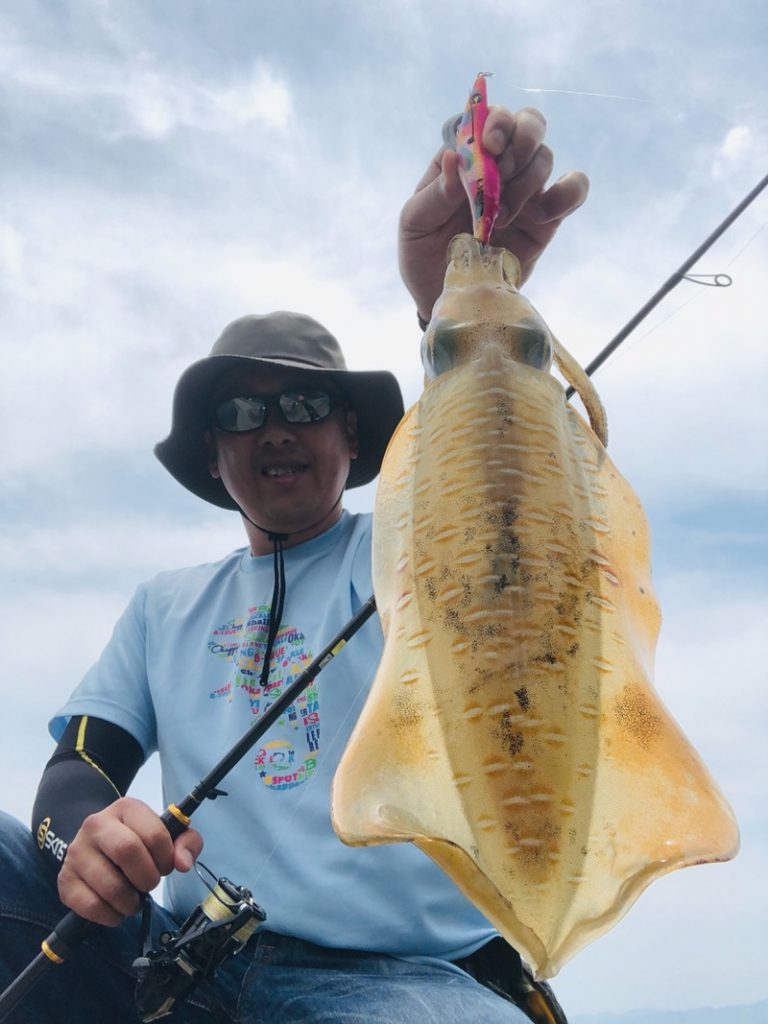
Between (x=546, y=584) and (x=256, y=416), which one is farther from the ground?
(x=256, y=416)

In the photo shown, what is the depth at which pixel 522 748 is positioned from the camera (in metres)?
1.29

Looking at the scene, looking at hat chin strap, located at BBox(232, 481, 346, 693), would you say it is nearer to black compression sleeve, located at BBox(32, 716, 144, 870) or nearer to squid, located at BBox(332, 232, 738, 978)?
black compression sleeve, located at BBox(32, 716, 144, 870)

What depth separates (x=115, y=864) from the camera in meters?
2.48

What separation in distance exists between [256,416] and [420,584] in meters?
2.27

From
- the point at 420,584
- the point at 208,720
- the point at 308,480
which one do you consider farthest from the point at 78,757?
the point at 420,584

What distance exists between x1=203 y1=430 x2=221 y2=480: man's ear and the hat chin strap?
1.25ft

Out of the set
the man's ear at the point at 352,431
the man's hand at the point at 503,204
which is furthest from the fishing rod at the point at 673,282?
the man's ear at the point at 352,431

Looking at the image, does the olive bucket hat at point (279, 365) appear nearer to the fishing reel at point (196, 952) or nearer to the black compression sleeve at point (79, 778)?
the black compression sleeve at point (79, 778)

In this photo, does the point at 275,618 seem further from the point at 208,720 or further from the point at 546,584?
the point at 546,584

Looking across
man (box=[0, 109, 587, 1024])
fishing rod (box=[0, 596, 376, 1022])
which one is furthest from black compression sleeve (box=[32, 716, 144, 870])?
fishing rod (box=[0, 596, 376, 1022])

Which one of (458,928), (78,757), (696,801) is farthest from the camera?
(78,757)

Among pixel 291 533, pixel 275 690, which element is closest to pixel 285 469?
pixel 291 533

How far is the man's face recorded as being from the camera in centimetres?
360

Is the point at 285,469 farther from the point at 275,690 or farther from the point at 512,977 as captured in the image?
the point at 512,977
